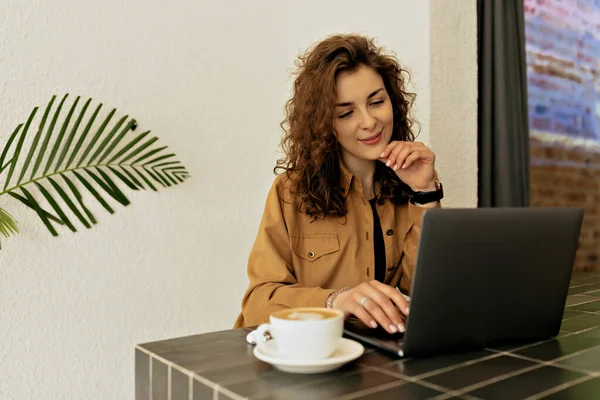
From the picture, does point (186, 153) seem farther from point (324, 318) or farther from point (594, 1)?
point (594, 1)

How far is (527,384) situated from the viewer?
2.49ft

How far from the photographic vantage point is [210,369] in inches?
32.4

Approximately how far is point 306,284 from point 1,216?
113cm

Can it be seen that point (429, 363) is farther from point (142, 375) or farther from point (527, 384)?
point (142, 375)

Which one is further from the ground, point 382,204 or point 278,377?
point 382,204

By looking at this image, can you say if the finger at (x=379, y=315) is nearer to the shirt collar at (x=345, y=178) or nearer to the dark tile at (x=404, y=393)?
the dark tile at (x=404, y=393)

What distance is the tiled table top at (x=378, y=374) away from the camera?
73 centimetres

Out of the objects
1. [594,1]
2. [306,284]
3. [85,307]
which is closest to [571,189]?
[594,1]

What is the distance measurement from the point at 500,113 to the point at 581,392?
172 cm

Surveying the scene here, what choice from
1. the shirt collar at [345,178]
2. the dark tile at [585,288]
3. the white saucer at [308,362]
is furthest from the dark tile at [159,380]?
the dark tile at [585,288]

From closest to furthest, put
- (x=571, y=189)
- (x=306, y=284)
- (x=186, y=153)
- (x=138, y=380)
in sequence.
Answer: (x=138, y=380)
(x=306, y=284)
(x=186, y=153)
(x=571, y=189)

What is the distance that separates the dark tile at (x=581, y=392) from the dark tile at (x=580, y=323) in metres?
0.36

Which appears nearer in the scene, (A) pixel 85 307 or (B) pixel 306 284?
(B) pixel 306 284

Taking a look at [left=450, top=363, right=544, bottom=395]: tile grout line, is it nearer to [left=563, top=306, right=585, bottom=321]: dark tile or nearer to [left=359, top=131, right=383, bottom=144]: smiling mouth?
[left=563, top=306, right=585, bottom=321]: dark tile
